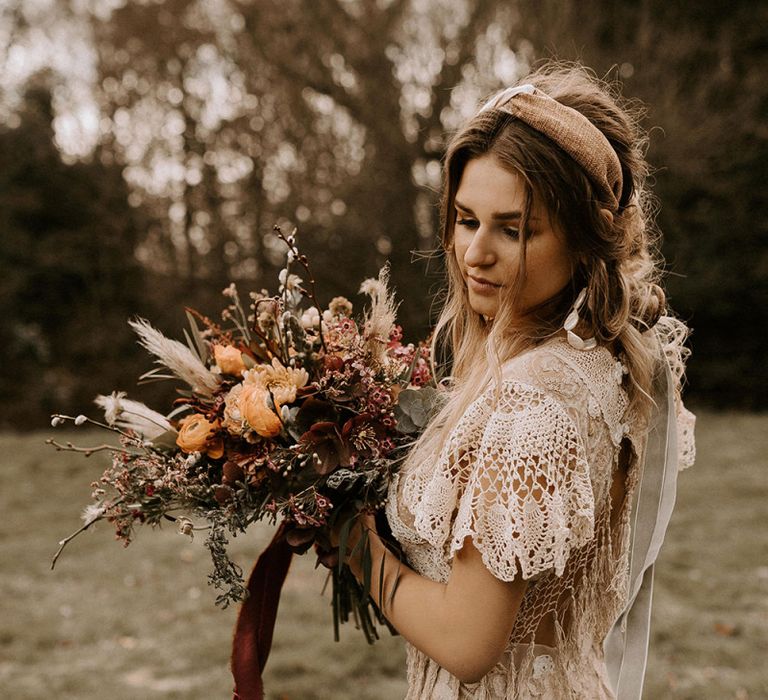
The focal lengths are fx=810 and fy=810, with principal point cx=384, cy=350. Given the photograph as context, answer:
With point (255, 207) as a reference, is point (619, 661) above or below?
below

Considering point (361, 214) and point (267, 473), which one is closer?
point (267, 473)

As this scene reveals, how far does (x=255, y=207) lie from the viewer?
12523 mm

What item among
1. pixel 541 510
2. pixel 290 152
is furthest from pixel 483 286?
pixel 290 152

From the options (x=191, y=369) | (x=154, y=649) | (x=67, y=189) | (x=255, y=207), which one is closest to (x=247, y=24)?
(x=255, y=207)

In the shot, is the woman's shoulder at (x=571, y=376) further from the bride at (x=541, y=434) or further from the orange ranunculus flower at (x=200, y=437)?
the orange ranunculus flower at (x=200, y=437)

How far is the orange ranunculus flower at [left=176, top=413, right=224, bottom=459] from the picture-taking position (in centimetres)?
188

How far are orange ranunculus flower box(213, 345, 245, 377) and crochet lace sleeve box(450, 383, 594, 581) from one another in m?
0.76

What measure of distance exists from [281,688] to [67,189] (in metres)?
12.3

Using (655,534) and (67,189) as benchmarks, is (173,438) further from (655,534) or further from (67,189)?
(67,189)

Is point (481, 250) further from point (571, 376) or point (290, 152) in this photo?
point (290, 152)

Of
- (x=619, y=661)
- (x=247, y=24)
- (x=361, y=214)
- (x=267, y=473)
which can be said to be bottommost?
(x=619, y=661)

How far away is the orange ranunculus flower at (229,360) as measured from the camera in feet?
6.68

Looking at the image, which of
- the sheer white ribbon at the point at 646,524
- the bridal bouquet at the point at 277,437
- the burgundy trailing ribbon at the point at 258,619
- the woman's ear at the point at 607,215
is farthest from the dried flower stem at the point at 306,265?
the sheer white ribbon at the point at 646,524

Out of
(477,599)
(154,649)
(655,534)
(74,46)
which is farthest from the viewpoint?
(74,46)
